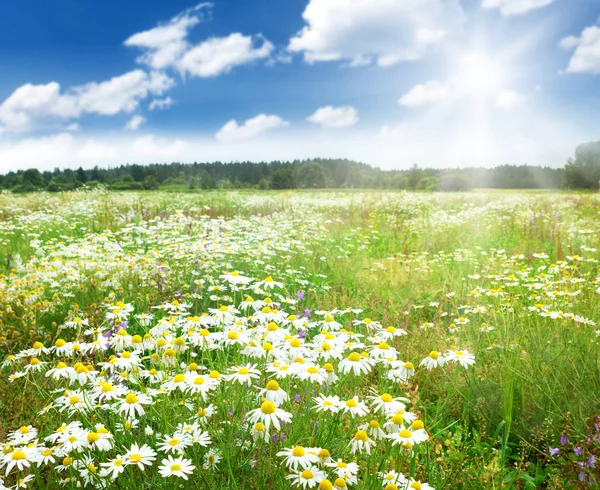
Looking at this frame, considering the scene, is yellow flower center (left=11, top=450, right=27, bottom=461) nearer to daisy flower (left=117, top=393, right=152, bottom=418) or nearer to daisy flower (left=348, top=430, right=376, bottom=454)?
daisy flower (left=117, top=393, right=152, bottom=418)

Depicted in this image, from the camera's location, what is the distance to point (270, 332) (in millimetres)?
2123

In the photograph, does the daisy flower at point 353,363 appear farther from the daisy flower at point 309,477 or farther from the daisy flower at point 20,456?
the daisy flower at point 20,456

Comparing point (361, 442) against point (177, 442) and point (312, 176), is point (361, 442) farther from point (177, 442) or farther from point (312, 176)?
point (312, 176)

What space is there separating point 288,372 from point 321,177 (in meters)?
64.3

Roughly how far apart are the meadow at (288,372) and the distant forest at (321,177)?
23362 mm

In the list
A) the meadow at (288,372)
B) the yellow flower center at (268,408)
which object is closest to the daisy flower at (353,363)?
the meadow at (288,372)

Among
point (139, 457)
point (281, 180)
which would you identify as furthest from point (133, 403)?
point (281, 180)

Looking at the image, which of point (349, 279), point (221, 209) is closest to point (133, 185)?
point (221, 209)

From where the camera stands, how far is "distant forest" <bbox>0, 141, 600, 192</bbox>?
4016cm

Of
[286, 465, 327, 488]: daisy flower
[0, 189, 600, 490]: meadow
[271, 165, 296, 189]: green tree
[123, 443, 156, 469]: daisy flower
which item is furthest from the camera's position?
[271, 165, 296, 189]: green tree

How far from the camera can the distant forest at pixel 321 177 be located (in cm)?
4016

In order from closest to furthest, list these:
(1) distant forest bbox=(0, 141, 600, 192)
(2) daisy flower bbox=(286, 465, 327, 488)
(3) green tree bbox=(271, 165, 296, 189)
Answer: (2) daisy flower bbox=(286, 465, 327, 488), (1) distant forest bbox=(0, 141, 600, 192), (3) green tree bbox=(271, 165, 296, 189)

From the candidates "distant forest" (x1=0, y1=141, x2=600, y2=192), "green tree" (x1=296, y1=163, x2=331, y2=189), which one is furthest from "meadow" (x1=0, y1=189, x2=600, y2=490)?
"green tree" (x1=296, y1=163, x2=331, y2=189)

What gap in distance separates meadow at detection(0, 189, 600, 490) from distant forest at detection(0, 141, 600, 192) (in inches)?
920
